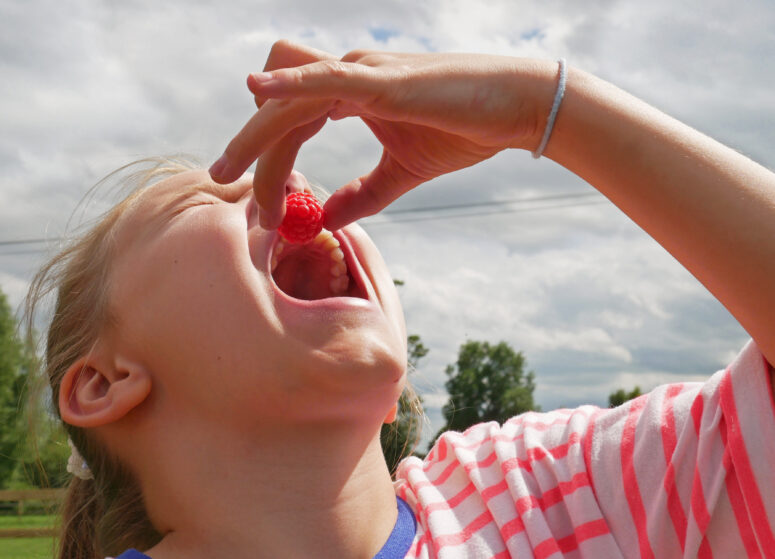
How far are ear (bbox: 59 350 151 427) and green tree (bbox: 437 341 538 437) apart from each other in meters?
35.6

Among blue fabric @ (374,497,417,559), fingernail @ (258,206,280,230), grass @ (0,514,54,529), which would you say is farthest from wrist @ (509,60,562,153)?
grass @ (0,514,54,529)

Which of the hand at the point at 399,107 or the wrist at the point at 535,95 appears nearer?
the hand at the point at 399,107

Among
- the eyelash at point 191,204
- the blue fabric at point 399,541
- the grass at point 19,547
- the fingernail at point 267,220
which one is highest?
the fingernail at point 267,220

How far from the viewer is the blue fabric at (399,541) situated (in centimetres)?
209

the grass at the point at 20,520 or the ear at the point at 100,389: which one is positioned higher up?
the ear at the point at 100,389

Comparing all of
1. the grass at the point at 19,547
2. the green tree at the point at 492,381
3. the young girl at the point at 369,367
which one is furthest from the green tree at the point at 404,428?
the green tree at the point at 492,381

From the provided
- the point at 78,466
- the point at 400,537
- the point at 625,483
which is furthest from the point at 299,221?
the point at 78,466

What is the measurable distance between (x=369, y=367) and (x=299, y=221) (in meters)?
0.44

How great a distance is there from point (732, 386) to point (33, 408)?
7.50 ft

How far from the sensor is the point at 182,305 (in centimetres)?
210

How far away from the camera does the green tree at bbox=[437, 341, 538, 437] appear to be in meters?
39.0

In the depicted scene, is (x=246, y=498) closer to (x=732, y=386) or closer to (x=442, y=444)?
(x=442, y=444)

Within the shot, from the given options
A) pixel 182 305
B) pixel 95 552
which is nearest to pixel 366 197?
pixel 182 305

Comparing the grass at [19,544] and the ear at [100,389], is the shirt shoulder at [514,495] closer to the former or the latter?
the ear at [100,389]
